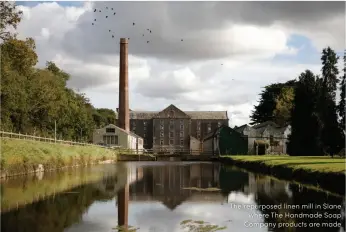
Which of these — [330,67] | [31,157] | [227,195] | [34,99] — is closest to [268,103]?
[330,67]

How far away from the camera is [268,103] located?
355 ft

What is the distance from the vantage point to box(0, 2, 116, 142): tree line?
1362 inches

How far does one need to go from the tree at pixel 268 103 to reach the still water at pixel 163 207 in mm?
81282

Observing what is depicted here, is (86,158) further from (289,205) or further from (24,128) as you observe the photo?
(289,205)

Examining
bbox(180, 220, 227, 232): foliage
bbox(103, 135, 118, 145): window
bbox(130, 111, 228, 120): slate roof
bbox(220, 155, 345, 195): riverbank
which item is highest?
bbox(130, 111, 228, 120): slate roof

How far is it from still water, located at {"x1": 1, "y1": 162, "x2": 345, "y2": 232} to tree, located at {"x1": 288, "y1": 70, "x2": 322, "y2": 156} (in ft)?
81.8

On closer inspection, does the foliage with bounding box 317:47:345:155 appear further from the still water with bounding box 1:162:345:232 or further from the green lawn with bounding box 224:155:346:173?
the still water with bounding box 1:162:345:232

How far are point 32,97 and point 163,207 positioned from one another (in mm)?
43669

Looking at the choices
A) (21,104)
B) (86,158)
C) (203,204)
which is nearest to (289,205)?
(203,204)

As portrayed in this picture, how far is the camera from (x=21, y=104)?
170 feet

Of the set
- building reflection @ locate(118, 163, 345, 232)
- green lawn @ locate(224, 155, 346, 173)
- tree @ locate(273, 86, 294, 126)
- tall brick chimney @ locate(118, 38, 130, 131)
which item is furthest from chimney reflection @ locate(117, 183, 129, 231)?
tree @ locate(273, 86, 294, 126)

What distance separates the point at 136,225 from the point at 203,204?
533cm

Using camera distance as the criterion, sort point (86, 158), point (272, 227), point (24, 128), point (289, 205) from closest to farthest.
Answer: point (272, 227) → point (289, 205) → point (86, 158) → point (24, 128)

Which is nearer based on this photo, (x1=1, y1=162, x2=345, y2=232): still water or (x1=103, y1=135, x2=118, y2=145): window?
Result: (x1=1, y1=162, x2=345, y2=232): still water
